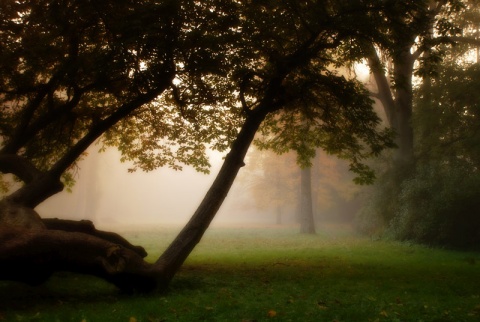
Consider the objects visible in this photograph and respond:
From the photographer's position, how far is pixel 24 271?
8.06 m

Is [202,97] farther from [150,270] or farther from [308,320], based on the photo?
[308,320]

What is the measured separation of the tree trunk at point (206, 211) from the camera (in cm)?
1002

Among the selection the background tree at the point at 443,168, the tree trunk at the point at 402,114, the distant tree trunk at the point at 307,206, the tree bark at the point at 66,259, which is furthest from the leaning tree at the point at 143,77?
the distant tree trunk at the point at 307,206

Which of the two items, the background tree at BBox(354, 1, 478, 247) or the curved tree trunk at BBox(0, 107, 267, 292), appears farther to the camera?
the background tree at BBox(354, 1, 478, 247)

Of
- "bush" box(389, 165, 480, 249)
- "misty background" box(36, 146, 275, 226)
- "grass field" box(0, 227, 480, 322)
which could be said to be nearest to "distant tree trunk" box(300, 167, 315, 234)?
"misty background" box(36, 146, 275, 226)

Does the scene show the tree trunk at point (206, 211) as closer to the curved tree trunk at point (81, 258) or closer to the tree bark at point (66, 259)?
the curved tree trunk at point (81, 258)

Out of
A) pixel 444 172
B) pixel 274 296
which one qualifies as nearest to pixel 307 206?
pixel 444 172

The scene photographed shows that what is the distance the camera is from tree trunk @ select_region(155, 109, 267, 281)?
1002 centimetres

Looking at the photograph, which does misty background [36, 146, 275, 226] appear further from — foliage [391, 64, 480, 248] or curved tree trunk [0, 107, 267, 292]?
foliage [391, 64, 480, 248]

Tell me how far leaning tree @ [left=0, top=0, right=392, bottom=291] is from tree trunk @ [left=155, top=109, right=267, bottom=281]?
1.2 inches

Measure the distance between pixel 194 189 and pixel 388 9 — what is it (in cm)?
13333

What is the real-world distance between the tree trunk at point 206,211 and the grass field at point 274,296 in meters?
0.68

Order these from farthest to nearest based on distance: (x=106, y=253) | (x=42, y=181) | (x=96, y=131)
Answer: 1. (x=96, y=131)
2. (x=42, y=181)
3. (x=106, y=253)

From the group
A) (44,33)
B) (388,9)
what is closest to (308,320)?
(388,9)
